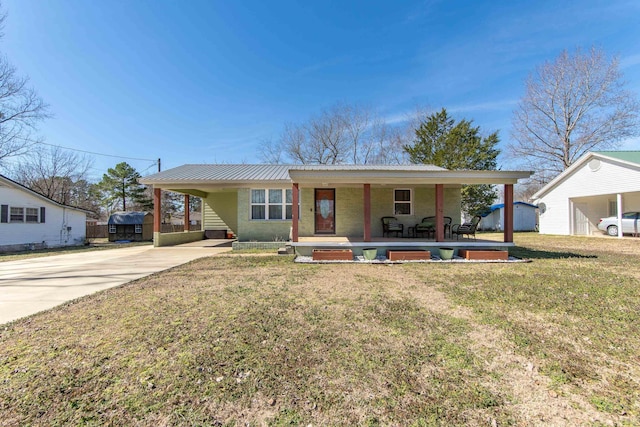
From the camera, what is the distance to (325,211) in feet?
38.8

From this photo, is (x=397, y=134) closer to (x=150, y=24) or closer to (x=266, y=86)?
(x=266, y=86)

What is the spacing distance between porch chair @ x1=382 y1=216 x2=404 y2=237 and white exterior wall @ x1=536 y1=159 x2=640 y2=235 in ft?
44.1

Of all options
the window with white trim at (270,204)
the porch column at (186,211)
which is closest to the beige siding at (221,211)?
the porch column at (186,211)

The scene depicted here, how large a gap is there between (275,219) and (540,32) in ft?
56.1

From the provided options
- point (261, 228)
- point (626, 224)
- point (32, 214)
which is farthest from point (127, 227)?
point (626, 224)

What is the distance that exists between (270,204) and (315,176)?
416 cm

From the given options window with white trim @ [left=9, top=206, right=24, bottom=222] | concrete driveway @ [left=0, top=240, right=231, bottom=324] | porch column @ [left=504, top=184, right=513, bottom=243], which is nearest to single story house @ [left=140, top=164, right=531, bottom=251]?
porch column @ [left=504, top=184, right=513, bottom=243]

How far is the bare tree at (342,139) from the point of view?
91.6 feet

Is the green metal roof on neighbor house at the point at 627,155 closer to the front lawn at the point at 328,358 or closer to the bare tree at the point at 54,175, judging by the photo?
the front lawn at the point at 328,358

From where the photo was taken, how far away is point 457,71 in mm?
18406

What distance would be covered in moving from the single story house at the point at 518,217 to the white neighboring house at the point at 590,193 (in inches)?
187

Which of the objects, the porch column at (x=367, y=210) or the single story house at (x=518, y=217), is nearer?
the porch column at (x=367, y=210)

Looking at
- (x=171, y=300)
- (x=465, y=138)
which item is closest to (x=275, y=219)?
(x=171, y=300)

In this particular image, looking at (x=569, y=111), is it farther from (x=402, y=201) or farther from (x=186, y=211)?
(x=186, y=211)
